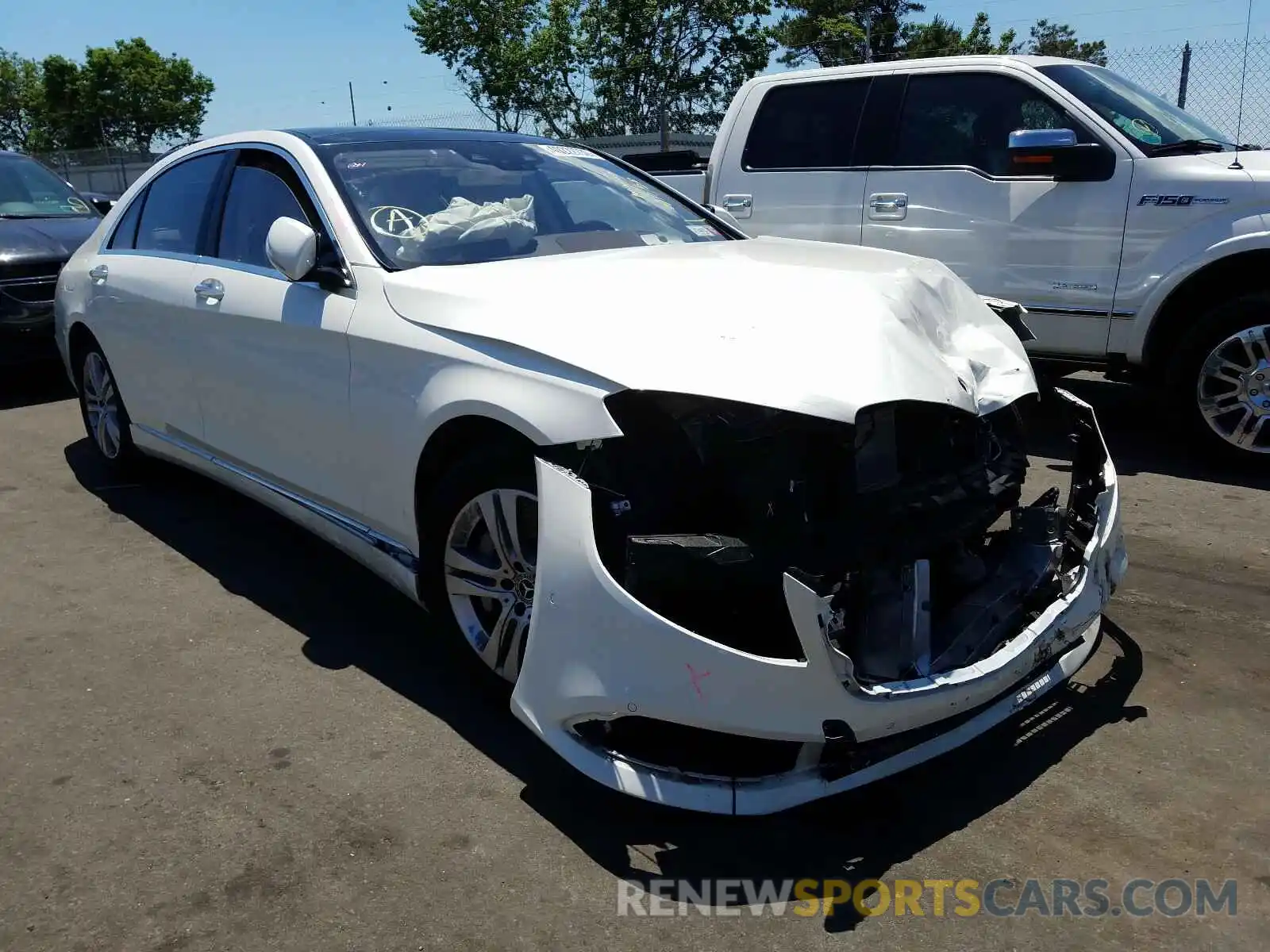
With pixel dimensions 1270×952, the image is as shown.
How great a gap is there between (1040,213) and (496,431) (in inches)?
164

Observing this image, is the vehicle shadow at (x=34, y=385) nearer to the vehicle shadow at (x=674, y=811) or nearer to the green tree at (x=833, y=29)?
the vehicle shadow at (x=674, y=811)

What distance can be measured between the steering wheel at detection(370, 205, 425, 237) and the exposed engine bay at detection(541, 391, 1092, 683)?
1.36 meters

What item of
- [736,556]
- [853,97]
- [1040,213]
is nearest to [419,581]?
[736,556]

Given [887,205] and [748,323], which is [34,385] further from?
[748,323]

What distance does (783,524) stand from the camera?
259 cm

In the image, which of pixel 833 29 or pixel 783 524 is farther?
pixel 833 29

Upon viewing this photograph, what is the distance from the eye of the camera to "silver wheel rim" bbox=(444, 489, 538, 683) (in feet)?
9.87

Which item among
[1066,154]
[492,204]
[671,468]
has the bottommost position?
[671,468]

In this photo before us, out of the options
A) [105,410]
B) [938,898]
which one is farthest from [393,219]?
[105,410]

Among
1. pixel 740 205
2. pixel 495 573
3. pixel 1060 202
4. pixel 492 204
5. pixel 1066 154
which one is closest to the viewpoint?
pixel 495 573

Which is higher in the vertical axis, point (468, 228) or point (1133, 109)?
point (1133, 109)

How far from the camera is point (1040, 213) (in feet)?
19.6

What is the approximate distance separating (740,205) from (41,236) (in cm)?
537

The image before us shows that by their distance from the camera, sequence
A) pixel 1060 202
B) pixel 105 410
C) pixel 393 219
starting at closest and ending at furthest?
pixel 393 219
pixel 105 410
pixel 1060 202
